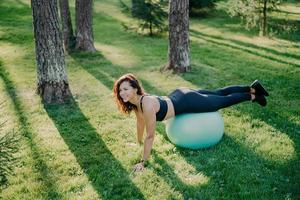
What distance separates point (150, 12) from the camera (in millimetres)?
17844

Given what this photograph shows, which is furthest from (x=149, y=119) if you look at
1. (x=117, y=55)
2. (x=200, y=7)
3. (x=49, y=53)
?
(x=200, y=7)

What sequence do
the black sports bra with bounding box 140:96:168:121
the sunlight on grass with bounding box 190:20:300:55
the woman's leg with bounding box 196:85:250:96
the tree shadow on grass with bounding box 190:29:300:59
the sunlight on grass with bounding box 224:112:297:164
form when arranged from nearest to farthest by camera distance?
the black sports bra with bounding box 140:96:168:121 → the sunlight on grass with bounding box 224:112:297:164 → the woman's leg with bounding box 196:85:250:96 → the tree shadow on grass with bounding box 190:29:300:59 → the sunlight on grass with bounding box 190:20:300:55

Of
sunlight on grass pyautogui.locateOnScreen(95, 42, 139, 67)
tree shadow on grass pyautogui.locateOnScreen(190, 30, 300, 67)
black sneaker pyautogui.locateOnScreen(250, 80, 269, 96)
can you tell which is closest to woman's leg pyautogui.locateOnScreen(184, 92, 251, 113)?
black sneaker pyautogui.locateOnScreen(250, 80, 269, 96)

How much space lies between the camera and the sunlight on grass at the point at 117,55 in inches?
560

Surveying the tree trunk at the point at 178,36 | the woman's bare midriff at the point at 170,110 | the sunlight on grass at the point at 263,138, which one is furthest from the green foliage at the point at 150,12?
the woman's bare midriff at the point at 170,110

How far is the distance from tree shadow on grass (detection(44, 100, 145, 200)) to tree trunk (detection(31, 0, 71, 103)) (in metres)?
0.41

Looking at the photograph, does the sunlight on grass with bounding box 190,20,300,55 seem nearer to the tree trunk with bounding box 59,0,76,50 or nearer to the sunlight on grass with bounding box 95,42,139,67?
the sunlight on grass with bounding box 95,42,139,67

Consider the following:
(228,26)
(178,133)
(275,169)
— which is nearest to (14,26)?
(228,26)

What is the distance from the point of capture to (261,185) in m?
6.36

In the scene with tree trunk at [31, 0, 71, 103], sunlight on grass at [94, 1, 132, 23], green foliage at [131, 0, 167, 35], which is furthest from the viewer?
sunlight on grass at [94, 1, 132, 23]

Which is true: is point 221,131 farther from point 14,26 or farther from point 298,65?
point 14,26

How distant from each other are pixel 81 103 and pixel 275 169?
5454mm

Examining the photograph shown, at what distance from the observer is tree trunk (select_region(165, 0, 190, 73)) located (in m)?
11.8

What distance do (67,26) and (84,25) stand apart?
2.87 ft
